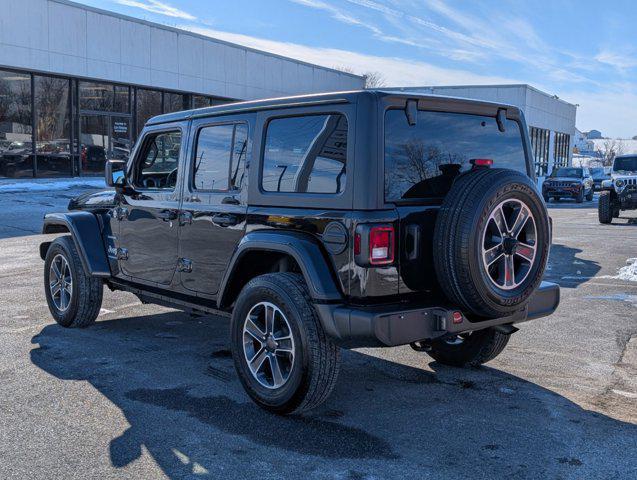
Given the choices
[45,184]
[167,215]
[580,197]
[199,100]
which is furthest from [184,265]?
[580,197]

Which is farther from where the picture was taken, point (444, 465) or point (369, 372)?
point (369, 372)

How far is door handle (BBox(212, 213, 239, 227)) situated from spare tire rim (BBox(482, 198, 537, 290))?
5.52ft

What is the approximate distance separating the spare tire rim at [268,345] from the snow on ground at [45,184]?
17.5 m

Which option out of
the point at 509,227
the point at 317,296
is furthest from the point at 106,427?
the point at 509,227

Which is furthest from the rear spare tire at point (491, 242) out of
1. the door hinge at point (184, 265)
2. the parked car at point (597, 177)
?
the parked car at point (597, 177)

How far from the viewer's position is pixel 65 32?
2238 cm

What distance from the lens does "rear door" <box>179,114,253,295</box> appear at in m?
4.70

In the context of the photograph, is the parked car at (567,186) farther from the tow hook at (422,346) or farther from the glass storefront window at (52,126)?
the tow hook at (422,346)

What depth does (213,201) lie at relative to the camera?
4887 millimetres

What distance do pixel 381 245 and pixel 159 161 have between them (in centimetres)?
266

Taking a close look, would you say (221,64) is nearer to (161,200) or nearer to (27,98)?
(27,98)

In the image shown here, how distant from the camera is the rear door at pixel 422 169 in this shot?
3975 mm

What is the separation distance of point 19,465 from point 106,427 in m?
0.60

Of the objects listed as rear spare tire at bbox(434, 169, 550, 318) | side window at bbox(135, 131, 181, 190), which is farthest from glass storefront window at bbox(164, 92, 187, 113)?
rear spare tire at bbox(434, 169, 550, 318)
